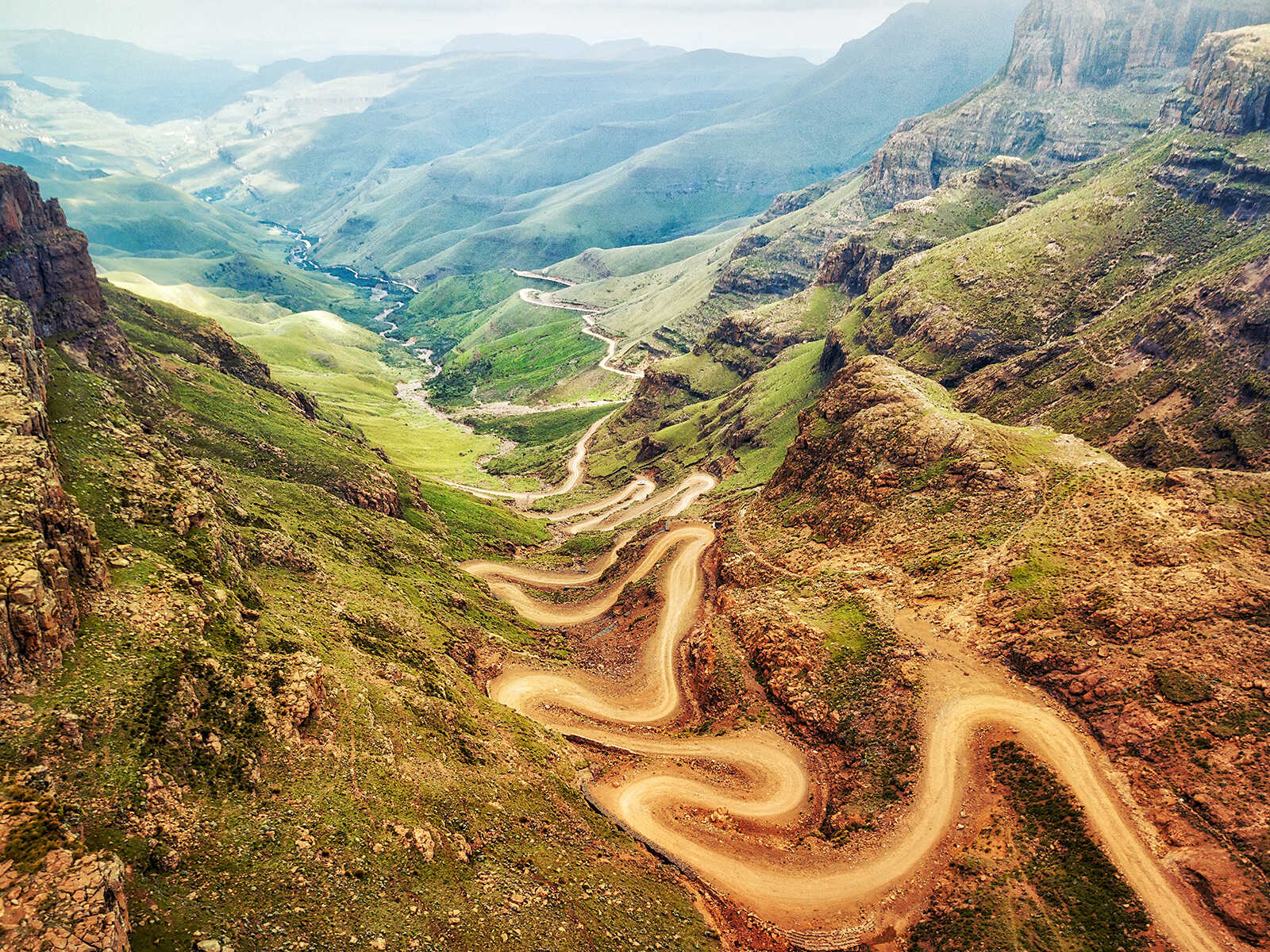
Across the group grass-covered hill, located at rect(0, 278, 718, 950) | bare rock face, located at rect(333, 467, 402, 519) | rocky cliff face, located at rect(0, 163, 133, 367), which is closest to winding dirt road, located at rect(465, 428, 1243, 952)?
grass-covered hill, located at rect(0, 278, 718, 950)

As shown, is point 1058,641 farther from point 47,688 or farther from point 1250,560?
point 47,688

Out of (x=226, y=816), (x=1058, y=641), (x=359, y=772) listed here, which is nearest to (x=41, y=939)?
(x=226, y=816)

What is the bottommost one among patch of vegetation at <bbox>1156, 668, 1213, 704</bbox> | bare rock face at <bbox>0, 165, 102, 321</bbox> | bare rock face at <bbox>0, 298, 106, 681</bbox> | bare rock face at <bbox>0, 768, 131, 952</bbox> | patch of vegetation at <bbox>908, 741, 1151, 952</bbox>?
patch of vegetation at <bbox>908, 741, 1151, 952</bbox>

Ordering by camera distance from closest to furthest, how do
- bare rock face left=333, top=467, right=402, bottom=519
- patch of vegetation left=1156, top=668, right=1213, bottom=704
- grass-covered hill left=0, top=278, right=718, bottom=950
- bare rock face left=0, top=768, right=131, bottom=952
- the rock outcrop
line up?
bare rock face left=0, top=768, right=131, bottom=952 < grass-covered hill left=0, top=278, right=718, bottom=950 < patch of vegetation left=1156, top=668, right=1213, bottom=704 < bare rock face left=333, top=467, right=402, bottom=519 < the rock outcrop

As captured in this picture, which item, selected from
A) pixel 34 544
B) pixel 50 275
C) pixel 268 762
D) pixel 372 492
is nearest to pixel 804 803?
pixel 268 762

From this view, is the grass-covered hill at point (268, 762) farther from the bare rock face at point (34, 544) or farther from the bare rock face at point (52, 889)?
the bare rock face at point (34, 544)

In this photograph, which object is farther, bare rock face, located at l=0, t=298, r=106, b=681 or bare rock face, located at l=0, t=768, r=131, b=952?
bare rock face, located at l=0, t=298, r=106, b=681

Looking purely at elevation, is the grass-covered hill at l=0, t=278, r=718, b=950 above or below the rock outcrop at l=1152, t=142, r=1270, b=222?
below

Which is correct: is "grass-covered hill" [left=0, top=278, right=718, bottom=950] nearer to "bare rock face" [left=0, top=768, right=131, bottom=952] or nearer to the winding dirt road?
"bare rock face" [left=0, top=768, right=131, bottom=952]
